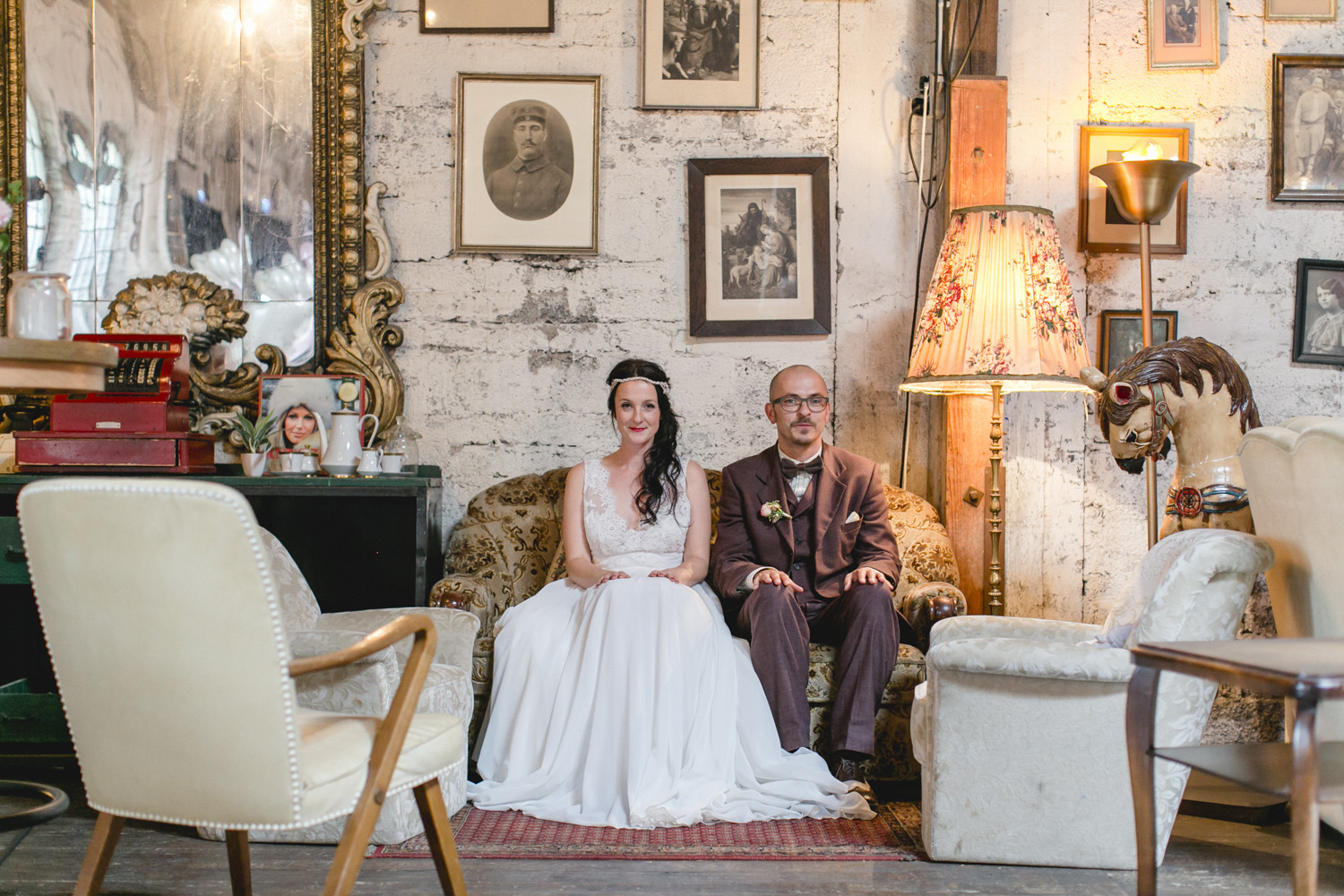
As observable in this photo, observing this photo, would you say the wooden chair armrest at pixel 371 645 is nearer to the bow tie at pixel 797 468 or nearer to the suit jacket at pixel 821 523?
the suit jacket at pixel 821 523

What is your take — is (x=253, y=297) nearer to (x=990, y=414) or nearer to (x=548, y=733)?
(x=548, y=733)

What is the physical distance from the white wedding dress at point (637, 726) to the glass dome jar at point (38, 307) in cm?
158

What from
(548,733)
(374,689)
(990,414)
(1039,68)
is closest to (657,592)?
(548,733)

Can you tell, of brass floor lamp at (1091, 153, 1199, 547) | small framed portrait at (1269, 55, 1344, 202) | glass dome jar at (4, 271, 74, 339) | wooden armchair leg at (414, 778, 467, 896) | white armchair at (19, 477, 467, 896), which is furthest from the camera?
small framed portrait at (1269, 55, 1344, 202)

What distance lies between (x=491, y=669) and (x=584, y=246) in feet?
5.91

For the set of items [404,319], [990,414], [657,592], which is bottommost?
[657,592]

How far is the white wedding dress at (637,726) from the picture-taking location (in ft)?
9.73

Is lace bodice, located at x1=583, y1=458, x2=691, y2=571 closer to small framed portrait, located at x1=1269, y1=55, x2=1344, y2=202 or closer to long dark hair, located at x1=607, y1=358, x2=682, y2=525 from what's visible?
long dark hair, located at x1=607, y1=358, x2=682, y2=525

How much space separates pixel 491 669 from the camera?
334 centimetres

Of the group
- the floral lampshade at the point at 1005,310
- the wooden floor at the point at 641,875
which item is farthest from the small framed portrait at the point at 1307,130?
the wooden floor at the point at 641,875

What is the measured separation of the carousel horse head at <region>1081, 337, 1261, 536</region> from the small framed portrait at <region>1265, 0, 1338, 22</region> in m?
1.98

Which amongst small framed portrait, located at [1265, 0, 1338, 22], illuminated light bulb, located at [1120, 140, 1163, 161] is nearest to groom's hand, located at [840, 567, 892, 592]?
illuminated light bulb, located at [1120, 140, 1163, 161]

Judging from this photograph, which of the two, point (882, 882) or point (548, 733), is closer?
point (882, 882)

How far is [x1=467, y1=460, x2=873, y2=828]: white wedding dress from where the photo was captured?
9.73 ft
